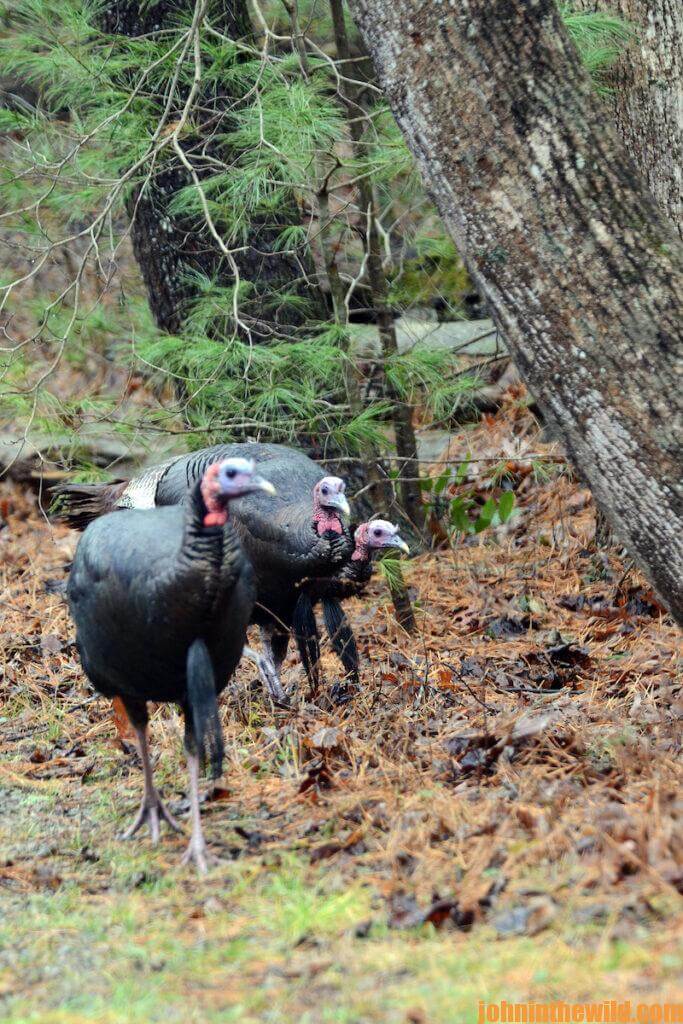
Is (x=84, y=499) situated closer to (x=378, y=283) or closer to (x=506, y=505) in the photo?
(x=378, y=283)

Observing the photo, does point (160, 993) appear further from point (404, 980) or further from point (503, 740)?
point (503, 740)

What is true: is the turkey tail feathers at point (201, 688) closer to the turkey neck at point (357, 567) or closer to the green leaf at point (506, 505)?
the turkey neck at point (357, 567)

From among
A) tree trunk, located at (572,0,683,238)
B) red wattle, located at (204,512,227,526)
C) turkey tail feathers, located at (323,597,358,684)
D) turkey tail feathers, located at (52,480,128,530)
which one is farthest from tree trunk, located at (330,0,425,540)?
red wattle, located at (204,512,227,526)

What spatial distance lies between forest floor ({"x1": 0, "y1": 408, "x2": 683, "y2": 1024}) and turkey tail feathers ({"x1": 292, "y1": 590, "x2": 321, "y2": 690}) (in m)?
0.21

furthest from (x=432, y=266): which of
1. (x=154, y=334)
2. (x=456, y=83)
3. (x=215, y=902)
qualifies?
(x=215, y=902)

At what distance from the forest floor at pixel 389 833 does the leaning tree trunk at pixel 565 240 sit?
1031mm

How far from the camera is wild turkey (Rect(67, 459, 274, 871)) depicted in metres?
3.85

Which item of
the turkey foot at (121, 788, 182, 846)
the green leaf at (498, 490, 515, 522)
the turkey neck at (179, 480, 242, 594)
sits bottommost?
the green leaf at (498, 490, 515, 522)

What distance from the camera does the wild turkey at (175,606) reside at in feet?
12.6

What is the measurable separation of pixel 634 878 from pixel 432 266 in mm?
6793

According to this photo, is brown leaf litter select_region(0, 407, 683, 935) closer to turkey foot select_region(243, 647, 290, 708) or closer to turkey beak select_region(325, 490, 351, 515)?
turkey foot select_region(243, 647, 290, 708)

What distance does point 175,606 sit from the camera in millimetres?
3861

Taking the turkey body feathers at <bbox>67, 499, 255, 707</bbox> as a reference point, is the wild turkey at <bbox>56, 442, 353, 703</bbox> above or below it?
below

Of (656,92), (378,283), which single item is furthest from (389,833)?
(656,92)
